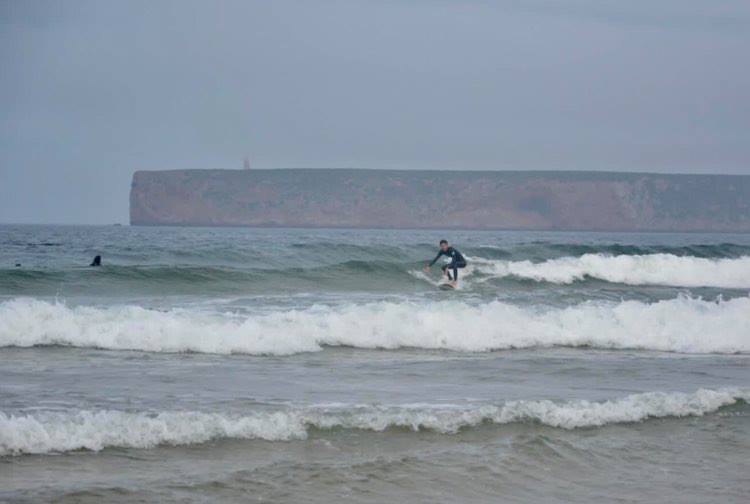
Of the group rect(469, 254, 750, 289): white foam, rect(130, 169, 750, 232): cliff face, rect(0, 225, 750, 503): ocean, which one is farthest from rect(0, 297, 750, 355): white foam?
rect(130, 169, 750, 232): cliff face

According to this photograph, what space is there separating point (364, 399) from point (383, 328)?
19.7 feet

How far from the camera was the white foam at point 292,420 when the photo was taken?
8.40 meters

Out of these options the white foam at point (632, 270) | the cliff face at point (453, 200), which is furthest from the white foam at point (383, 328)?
the cliff face at point (453, 200)

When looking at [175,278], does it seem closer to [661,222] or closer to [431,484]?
[431,484]

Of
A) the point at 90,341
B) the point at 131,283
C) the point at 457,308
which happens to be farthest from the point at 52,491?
the point at 131,283

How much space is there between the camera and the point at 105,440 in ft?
27.8

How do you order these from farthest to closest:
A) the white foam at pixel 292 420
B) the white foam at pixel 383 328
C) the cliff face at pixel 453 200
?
the cliff face at pixel 453 200, the white foam at pixel 383 328, the white foam at pixel 292 420

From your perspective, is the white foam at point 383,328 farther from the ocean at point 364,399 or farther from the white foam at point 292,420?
the white foam at point 292,420

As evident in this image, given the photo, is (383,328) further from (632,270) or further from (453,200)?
(453,200)

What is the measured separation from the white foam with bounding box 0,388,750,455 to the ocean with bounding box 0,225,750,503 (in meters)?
0.02

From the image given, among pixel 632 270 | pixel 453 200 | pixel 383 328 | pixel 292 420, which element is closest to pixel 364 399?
pixel 292 420

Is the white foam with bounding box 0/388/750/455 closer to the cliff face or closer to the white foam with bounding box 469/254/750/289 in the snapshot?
the white foam with bounding box 469/254/750/289

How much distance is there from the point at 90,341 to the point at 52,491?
787 cm

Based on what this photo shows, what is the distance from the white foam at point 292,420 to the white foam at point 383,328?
538 centimetres
